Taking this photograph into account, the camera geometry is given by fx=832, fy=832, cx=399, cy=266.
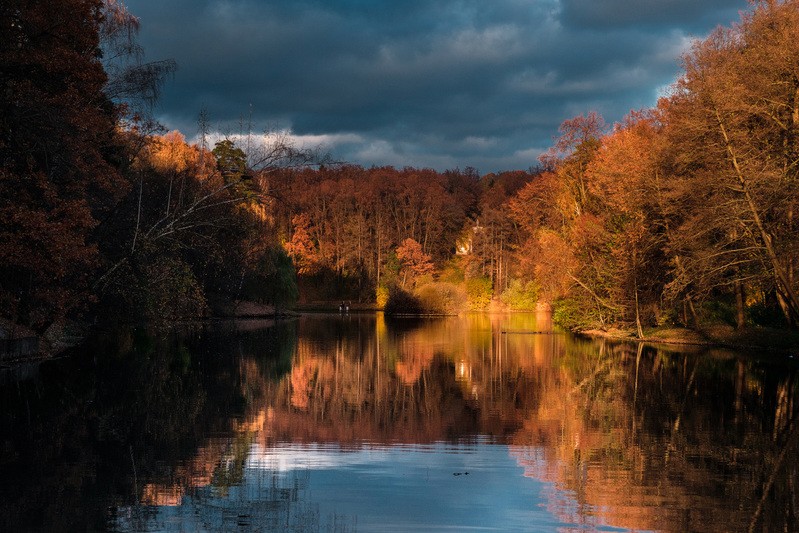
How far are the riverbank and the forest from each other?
0.79m

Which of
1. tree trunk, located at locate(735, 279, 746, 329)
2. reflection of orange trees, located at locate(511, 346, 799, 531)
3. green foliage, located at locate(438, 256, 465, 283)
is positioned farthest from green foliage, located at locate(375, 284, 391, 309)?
reflection of orange trees, located at locate(511, 346, 799, 531)

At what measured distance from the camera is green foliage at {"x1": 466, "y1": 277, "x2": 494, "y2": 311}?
283 ft

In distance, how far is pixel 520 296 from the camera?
8375 centimetres

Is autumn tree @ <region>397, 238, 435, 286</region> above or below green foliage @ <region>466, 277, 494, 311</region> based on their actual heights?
above

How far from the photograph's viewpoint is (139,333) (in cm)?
3931

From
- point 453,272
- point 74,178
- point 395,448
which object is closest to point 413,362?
point 74,178

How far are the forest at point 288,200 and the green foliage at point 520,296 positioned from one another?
2366cm

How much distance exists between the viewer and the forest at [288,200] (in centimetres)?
1964

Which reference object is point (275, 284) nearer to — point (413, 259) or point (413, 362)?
point (413, 259)

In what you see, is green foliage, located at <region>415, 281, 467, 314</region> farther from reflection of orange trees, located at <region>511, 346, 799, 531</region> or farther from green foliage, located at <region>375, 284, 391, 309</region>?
reflection of orange trees, located at <region>511, 346, 799, 531</region>

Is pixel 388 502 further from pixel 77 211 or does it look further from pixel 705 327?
pixel 705 327

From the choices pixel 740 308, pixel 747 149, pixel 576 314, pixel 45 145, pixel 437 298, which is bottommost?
pixel 576 314

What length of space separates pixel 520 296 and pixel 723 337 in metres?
49.5

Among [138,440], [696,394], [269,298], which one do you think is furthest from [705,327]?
[269,298]
